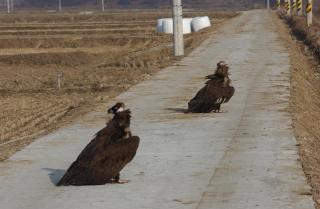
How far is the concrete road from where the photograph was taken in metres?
10.7

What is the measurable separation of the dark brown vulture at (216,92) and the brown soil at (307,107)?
1321 mm

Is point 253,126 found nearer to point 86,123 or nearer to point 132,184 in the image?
point 86,123

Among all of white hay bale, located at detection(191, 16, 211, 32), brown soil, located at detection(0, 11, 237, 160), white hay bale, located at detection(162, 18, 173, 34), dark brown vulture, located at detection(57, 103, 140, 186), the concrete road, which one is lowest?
white hay bale, located at detection(191, 16, 211, 32)

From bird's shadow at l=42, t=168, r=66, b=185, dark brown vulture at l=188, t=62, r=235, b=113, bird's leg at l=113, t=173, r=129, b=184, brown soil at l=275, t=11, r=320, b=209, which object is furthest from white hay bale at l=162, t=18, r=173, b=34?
bird's leg at l=113, t=173, r=129, b=184

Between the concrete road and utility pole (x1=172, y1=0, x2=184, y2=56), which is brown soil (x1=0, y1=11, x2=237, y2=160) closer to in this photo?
utility pole (x1=172, y1=0, x2=184, y2=56)

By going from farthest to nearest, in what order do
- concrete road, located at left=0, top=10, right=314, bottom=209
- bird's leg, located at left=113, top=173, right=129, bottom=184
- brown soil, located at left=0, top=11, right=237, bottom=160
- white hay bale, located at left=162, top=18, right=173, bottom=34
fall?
white hay bale, located at left=162, top=18, right=173, bottom=34, brown soil, located at left=0, top=11, right=237, bottom=160, bird's leg, located at left=113, top=173, right=129, bottom=184, concrete road, located at left=0, top=10, right=314, bottom=209

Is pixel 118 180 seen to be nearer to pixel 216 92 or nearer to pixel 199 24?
pixel 216 92

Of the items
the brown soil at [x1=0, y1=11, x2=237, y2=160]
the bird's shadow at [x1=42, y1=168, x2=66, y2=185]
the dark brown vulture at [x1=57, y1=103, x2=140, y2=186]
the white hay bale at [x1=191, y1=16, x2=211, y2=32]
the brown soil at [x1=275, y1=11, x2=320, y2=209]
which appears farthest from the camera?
the white hay bale at [x1=191, y1=16, x2=211, y2=32]

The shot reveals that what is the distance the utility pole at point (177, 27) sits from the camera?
34062mm

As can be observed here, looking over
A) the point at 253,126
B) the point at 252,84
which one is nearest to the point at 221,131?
the point at 253,126

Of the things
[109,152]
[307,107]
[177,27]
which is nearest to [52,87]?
[177,27]

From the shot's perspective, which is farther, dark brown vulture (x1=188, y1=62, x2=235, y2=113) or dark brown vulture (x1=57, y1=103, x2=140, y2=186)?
dark brown vulture (x1=188, y1=62, x2=235, y2=113)

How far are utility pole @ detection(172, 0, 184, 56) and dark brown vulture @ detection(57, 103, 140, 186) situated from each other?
23030mm

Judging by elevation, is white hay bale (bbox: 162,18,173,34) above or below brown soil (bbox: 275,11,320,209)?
below
